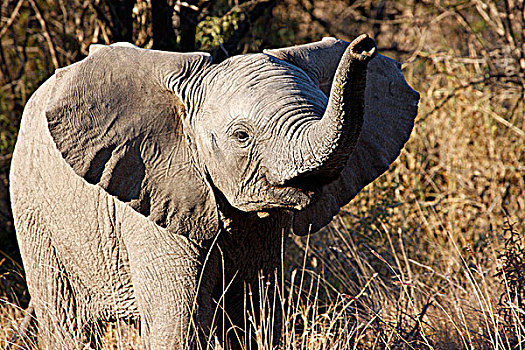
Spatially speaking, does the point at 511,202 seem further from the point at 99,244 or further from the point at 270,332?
the point at 99,244

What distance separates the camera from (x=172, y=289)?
112 inches

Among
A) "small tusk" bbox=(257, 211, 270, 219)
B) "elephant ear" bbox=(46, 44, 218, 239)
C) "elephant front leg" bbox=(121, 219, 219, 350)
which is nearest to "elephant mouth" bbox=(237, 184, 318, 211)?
"small tusk" bbox=(257, 211, 270, 219)

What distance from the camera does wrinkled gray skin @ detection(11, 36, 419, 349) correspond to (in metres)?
2.44

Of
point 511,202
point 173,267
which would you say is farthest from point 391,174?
point 173,267

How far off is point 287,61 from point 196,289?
96cm

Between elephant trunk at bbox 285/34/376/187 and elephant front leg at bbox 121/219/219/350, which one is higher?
elephant trunk at bbox 285/34/376/187

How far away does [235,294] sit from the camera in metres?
3.18

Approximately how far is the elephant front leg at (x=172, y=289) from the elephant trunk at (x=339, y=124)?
2.23 ft

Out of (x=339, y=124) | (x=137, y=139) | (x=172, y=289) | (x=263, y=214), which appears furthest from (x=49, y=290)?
(x=339, y=124)

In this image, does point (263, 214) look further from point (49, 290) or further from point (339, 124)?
point (49, 290)

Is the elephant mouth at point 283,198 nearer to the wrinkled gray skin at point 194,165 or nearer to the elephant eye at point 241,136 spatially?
the wrinkled gray skin at point 194,165

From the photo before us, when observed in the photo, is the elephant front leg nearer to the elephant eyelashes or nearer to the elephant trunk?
the elephant eyelashes

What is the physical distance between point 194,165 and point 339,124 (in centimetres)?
88

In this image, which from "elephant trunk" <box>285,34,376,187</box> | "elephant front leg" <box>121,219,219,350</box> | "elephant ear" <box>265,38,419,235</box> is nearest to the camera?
"elephant trunk" <box>285,34,376,187</box>
